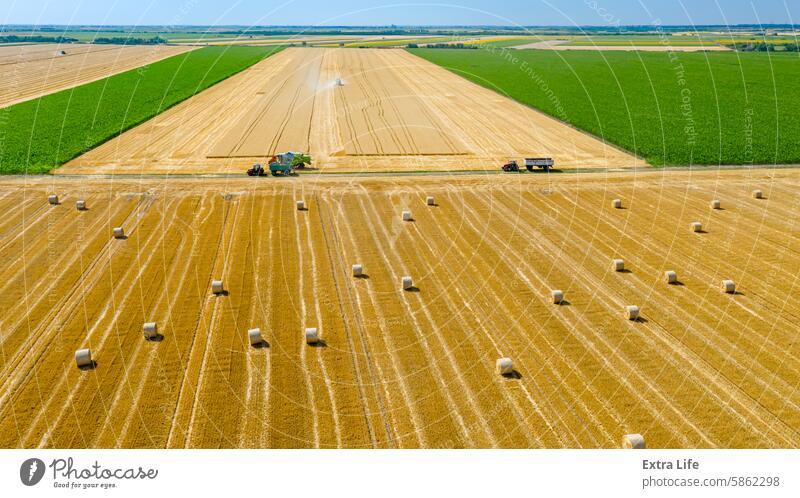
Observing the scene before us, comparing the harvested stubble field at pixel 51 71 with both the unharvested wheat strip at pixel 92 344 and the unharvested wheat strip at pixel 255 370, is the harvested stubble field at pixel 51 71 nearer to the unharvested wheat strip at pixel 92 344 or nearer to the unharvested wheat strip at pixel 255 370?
the unharvested wheat strip at pixel 92 344

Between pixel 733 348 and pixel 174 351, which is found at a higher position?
pixel 174 351

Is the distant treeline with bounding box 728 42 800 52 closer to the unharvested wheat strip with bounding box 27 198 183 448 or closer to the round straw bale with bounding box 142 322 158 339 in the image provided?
the unharvested wheat strip with bounding box 27 198 183 448

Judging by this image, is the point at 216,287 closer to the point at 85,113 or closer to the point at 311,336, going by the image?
the point at 311,336

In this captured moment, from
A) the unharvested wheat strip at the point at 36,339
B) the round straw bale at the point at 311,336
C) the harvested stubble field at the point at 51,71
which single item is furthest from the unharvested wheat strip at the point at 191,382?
the harvested stubble field at the point at 51,71

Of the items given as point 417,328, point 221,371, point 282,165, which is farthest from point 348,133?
point 221,371
